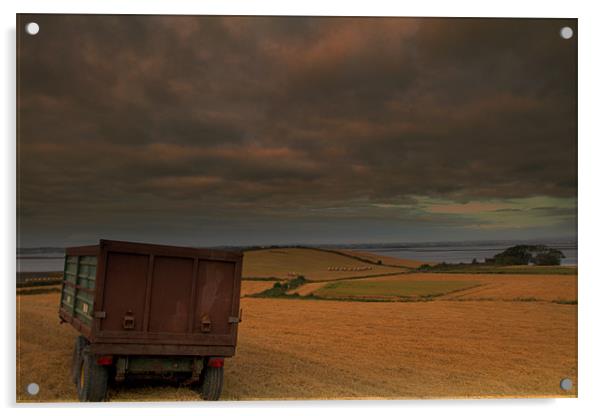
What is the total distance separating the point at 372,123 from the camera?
8.48m

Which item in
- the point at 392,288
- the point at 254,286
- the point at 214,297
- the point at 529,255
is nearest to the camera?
the point at 214,297

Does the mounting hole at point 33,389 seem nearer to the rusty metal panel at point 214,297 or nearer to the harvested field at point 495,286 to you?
the rusty metal panel at point 214,297

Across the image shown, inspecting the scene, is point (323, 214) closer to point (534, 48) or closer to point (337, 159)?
point (337, 159)

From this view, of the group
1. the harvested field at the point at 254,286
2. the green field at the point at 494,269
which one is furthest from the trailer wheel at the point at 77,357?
the green field at the point at 494,269

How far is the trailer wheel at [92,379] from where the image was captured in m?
7.12

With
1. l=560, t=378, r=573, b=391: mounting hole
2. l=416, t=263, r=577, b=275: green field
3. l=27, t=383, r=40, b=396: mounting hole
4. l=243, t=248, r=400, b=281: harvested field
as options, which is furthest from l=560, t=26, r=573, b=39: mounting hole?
l=27, t=383, r=40, b=396: mounting hole

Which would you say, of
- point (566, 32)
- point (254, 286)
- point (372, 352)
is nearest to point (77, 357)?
point (254, 286)

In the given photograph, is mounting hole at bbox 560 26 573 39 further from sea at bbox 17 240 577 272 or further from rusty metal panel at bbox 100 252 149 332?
rusty metal panel at bbox 100 252 149 332

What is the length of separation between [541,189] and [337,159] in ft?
8.92

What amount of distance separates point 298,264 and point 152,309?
2.42m

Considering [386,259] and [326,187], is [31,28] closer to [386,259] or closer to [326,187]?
[326,187]

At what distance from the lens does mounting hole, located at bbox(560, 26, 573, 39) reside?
8.37m

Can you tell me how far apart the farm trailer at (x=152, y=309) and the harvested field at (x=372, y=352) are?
886 mm

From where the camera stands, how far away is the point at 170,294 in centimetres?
693
